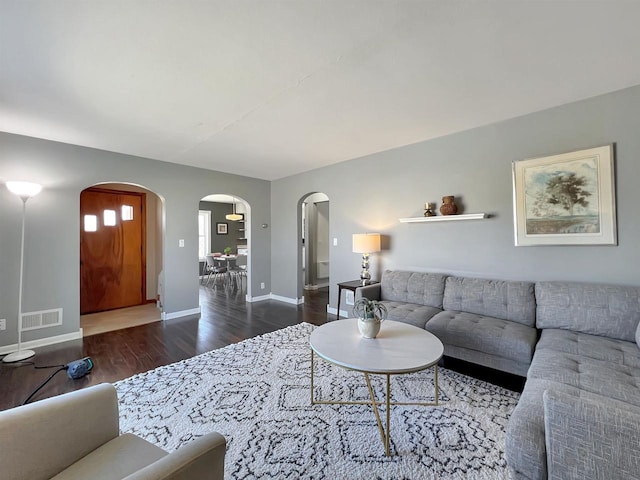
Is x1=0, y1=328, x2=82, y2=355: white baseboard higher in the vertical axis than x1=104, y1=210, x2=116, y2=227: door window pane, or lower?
lower

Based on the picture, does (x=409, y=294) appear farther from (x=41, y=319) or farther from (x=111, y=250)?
(x=111, y=250)

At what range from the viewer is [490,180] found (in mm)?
3037

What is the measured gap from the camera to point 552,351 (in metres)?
1.93

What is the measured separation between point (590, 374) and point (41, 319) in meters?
5.28

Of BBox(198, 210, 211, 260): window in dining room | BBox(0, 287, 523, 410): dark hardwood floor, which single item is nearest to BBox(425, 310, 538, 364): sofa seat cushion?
BBox(0, 287, 523, 410): dark hardwood floor

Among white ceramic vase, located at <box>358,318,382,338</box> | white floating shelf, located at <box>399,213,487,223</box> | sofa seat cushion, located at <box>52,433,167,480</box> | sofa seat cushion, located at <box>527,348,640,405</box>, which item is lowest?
sofa seat cushion, located at <box>527,348,640,405</box>

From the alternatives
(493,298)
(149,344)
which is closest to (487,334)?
(493,298)

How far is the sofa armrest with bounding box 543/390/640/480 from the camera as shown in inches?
36.4

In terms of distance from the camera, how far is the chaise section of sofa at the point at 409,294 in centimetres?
291

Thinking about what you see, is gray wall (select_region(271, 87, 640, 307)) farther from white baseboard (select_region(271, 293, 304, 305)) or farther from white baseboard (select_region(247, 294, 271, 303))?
white baseboard (select_region(247, 294, 271, 303))

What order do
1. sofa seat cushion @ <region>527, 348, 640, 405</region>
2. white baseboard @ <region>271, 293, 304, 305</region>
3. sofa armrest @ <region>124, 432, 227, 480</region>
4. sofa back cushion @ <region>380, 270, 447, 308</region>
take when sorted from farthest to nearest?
1. white baseboard @ <region>271, 293, 304, 305</region>
2. sofa back cushion @ <region>380, 270, 447, 308</region>
3. sofa seat cushion @ <region>527, 348, 640, 405</region>
4. sofa armrest @ <region>124, 432, 227, 480</region>

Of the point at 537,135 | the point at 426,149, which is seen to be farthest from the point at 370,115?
the point at 537,135

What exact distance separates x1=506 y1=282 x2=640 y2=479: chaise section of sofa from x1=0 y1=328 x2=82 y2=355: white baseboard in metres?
4.64

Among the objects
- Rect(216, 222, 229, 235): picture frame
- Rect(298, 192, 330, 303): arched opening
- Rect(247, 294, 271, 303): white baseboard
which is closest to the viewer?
Rect(247, 294, 271, 303): white baseboard
